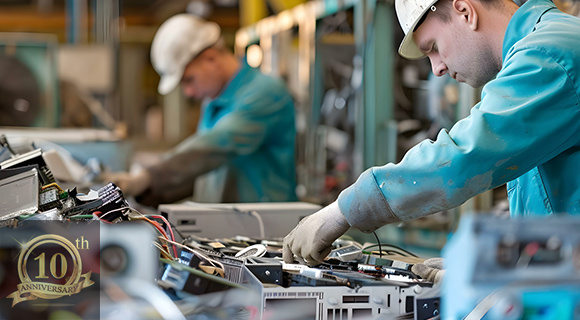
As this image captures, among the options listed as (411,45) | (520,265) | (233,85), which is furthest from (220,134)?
(520,265)

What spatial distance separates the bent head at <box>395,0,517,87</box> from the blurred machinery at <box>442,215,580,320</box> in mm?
838

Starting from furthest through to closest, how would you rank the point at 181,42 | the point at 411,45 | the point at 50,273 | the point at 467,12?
the point at 181,42, the point at 411,45, the point at 467,12, the point at 50,273

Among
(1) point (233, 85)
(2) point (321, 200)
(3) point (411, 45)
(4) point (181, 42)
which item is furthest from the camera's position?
(2) point (321, 200)

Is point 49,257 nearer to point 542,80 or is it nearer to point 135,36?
point 542,80

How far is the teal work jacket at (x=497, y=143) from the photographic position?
117 cm

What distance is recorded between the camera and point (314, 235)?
135cm

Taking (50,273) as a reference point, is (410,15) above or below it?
above

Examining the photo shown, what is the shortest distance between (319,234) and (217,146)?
Result: 1803 mm

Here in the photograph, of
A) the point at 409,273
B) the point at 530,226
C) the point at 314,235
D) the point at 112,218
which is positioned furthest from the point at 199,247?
the point at 530,226

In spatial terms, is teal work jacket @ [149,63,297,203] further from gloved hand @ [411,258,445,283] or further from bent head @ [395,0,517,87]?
gloved hand @ [411,258,445,283]

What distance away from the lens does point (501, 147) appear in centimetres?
117

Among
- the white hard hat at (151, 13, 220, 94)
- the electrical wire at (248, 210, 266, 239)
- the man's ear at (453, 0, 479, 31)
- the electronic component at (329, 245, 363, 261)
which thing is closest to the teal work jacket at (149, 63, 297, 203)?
the white hard hat at (151, 13, 220, 94)

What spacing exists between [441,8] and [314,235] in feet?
1.96

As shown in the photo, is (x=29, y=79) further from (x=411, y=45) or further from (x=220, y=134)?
(x=411, y=45)
